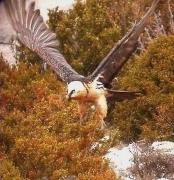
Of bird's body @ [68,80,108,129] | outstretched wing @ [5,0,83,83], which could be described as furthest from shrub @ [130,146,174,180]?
bird's body @ [68,80,108,129]

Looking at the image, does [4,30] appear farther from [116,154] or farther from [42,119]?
[116,154]

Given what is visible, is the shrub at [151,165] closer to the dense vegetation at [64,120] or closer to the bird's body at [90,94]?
the dense vegetation at [64,120]

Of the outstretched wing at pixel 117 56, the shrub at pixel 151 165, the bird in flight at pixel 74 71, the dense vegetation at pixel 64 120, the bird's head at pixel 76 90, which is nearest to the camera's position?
the bird's head at pixel 76 90

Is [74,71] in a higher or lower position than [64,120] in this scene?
lower

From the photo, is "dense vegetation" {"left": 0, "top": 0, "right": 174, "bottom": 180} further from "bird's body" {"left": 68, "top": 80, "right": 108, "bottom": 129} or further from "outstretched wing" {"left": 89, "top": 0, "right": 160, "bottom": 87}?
"bird's body" {"left": 68, "top": 80, "right": 108, "bottom": 129}

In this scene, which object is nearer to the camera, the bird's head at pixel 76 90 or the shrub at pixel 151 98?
the bird's head at pixel 76 90

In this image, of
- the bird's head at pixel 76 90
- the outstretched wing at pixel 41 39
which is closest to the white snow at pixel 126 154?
the outstretched wing at pixel 41 39

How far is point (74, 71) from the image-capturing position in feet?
37.0

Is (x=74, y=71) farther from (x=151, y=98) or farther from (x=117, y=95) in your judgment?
(x=151, y=98)

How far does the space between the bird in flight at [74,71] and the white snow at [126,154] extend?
1260 centimetres

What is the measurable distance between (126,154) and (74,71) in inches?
588

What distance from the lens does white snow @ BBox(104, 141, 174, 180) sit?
79.5 ft

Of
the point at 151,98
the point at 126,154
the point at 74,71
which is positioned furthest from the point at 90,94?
the point at 126,154

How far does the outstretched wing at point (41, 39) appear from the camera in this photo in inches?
433
